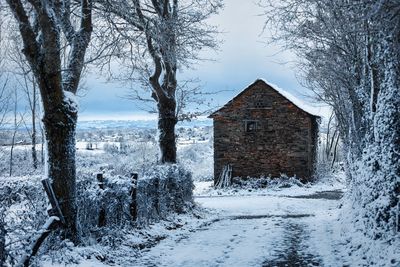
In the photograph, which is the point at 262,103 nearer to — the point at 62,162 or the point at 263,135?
the point at 263,135

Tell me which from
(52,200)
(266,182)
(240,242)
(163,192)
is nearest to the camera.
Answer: (52,200)

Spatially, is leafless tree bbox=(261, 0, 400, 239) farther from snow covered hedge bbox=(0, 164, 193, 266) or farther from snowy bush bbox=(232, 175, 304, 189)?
snowy bush bbox=(232, 175, 304, 189)

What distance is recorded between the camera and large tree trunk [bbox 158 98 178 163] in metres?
15.9

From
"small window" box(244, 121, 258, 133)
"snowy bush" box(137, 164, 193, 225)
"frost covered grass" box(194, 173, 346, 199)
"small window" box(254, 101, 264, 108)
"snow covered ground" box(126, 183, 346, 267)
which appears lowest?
"frost covered grass" box(194, 173, 346, 199)

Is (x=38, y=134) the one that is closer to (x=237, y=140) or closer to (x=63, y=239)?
(x=237, y=140)

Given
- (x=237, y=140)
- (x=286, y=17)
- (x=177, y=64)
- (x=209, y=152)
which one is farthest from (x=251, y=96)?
(x=209, y=152)

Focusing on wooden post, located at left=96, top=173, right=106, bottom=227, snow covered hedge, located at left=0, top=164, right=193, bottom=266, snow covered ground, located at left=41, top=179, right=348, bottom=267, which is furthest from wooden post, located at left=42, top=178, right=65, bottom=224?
wooden post, located at left=96, top=173, right=106, bottom=227

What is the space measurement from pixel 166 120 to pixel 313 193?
39.4 feet

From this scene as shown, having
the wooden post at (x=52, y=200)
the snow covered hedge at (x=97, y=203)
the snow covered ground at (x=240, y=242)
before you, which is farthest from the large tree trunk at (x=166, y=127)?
the wooden post at (x=52, y=200)

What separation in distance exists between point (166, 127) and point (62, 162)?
7714 millimetres

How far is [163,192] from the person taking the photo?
13.1 metres

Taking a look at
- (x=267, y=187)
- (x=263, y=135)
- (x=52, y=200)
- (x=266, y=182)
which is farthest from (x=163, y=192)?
(x=263, y=135)

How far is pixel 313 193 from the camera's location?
969 inches

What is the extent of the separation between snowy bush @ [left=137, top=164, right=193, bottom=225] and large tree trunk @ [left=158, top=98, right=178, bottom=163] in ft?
3.03
